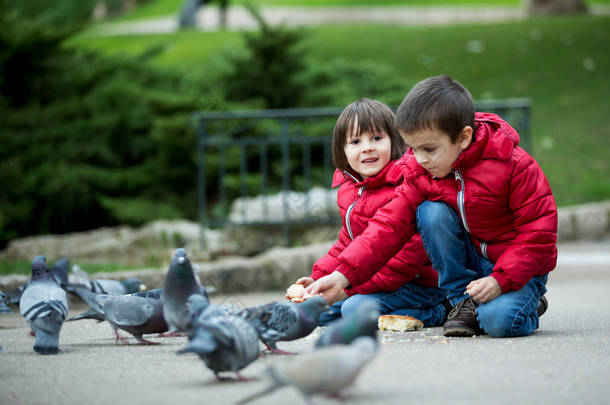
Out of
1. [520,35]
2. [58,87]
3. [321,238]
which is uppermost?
[520,35]

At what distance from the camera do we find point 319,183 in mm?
8492

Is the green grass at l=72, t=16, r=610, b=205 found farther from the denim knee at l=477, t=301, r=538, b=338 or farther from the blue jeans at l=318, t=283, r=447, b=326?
the denim knee at l=477, t=301, r=538, b=338

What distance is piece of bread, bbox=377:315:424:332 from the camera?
363cm

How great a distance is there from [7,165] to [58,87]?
60.1 inches

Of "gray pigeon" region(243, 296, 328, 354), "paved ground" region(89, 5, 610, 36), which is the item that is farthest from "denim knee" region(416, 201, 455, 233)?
"paved ground" region(89, 5, 610, 36)

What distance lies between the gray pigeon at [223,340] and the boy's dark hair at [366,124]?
4.93ft

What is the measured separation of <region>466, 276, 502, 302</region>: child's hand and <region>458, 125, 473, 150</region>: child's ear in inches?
22.6

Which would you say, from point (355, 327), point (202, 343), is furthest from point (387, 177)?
point (202, 343)

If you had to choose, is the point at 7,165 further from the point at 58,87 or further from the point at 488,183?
the point at 488,183

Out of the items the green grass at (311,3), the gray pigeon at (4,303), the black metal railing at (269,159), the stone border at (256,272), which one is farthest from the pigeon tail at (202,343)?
the green grass at (311,3)

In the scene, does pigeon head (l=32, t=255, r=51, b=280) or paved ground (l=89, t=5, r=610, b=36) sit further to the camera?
paved ground (l=89, t=5, r=610, b=36)

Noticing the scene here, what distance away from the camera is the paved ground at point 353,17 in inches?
946

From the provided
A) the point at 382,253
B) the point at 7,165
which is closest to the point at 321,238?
the point at 7,165

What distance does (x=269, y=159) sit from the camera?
8.91 m
